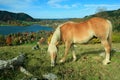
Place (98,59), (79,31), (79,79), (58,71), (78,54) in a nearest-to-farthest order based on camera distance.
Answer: (79,79)
(58,71)
(79,31)
(98,59)
(78,54)

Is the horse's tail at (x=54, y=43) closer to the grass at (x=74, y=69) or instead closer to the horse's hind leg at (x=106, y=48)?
the grass at (x=74, y=69)

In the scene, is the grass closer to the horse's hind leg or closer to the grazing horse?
the horse's hind leg

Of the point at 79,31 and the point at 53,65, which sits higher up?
the point at 79,31

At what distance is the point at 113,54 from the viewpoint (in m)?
10.4

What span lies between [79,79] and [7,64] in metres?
2.83

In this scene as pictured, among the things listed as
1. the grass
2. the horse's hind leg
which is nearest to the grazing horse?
the horse's hind leg

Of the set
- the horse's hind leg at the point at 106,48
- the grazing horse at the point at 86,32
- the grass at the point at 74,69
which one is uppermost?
the grazing horse at the point at 86,32

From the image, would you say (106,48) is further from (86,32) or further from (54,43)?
(54,43)

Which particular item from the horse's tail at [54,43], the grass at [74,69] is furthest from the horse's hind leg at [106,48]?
the horse's tail at [54,43]

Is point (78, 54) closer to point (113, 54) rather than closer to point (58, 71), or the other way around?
point (113, 54)

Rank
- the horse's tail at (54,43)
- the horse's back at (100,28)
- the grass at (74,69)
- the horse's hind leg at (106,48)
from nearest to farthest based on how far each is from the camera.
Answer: the grass at (74,69), the horse's tail at (54,43), the horse's back at (100,28), the horse's hind leg at (106,48)

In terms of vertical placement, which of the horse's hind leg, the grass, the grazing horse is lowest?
the grass

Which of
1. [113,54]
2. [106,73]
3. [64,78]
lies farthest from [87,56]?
[64,78]

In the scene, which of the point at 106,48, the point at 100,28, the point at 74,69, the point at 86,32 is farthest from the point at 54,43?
the point at 106,48
